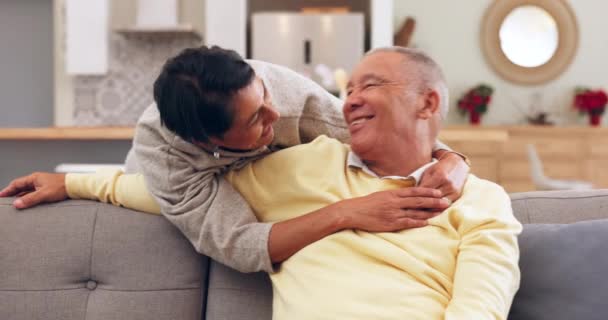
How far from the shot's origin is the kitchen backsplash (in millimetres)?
5289

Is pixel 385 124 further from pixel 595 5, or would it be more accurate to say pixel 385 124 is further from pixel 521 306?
pixel 595 5

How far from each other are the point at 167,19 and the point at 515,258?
432cm

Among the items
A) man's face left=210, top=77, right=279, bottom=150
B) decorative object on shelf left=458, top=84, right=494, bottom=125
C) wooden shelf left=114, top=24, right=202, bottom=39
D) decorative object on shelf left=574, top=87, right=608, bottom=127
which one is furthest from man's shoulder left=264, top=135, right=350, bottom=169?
decorative object on shelf left=574, top=87, right=608, bottom=127

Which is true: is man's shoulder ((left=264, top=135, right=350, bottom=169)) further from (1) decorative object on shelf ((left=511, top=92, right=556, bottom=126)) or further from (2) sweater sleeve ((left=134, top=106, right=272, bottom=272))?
(1) decorative object on shelf ((left=511, top=92, right=556, bottom=126))

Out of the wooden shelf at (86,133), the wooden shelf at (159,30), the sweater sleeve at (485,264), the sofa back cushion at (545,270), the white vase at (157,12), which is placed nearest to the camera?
the sweater sleeve at (485,264)

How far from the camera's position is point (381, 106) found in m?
1.39

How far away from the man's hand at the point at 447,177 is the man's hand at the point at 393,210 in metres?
0.03

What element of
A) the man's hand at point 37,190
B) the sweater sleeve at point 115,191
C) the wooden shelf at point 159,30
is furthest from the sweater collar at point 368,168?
the wooden shelf at point 159,30

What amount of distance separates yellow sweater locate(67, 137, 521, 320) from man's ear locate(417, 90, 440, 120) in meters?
0.17

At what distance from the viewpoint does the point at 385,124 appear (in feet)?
4.57

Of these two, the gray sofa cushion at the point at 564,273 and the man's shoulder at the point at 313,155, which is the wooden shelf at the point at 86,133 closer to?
the man's shoulder at the point at 313,155

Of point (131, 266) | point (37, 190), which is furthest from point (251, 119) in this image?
point (37, 190)

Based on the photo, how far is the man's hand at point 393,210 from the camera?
1.25 meters

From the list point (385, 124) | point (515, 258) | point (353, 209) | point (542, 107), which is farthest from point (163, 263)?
point (542, 107)
